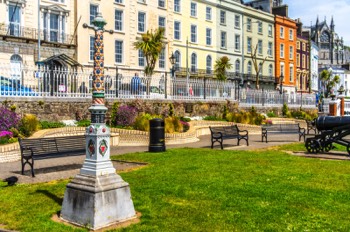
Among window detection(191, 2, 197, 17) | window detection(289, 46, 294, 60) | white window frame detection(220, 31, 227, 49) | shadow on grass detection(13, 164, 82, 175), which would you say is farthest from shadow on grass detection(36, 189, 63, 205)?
window detection(289, 46, 294, 60)

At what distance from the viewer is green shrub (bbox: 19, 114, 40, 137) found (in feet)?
51.7

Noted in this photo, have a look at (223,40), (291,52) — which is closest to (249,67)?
(223,40)

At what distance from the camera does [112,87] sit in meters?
21.7

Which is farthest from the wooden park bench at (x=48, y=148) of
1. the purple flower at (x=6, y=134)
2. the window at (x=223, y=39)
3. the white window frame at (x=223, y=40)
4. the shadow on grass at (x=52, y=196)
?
the window at (x=223, y=39)

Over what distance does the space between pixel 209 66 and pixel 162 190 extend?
4193 centimetres

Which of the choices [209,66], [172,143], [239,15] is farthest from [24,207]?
[239,15]

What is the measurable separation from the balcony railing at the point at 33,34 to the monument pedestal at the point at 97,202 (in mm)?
24338

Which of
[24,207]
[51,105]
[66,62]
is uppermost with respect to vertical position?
[66,62]

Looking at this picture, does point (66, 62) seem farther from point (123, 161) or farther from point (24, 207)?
point (24, 207)

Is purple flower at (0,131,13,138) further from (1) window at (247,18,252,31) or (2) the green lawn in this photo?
(1) window at (247,18,252,31)

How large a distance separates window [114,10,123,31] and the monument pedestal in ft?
103

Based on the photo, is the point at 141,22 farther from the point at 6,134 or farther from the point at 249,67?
the point at 6,134

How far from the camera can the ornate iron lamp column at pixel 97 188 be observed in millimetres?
6316

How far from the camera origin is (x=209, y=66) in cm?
4938
